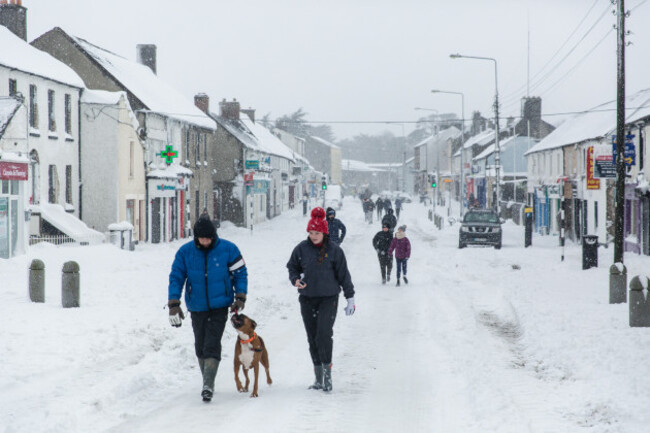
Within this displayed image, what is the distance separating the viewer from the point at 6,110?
23109 mm

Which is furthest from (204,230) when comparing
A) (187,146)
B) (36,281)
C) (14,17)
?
(187,146)

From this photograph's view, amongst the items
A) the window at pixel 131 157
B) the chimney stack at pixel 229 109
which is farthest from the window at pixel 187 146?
the chimney stack at pixel 229 109

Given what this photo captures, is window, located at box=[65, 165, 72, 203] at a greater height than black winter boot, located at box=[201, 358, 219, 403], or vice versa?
window, located at box=[65, 165, 72, 203]

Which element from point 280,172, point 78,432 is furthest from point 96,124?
point 280,172

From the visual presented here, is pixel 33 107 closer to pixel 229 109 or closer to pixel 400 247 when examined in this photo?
pixel 400 247

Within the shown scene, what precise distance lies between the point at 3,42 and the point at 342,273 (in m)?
24.3

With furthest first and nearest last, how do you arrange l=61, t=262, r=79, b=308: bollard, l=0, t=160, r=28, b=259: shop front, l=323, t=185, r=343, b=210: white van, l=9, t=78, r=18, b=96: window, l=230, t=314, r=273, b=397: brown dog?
l=323, t=185, r=343, b=210: white van
l=9, t=78, r=18, b=96: window
l=0, t=160, r=28, b=259: shop front
l=61, t=262, r=79, b=308: bollard
l=230, t=314, r=273, b=397: brown dog

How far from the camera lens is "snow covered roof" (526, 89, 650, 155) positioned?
32.9 meters

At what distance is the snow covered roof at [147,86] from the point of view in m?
37.0

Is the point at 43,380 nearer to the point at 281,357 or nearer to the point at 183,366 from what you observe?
the point at 183,366

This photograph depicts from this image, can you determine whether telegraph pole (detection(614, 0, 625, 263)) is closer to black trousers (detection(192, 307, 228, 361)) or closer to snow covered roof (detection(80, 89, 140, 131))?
black trousers (detection(192, 307, 228, 361))

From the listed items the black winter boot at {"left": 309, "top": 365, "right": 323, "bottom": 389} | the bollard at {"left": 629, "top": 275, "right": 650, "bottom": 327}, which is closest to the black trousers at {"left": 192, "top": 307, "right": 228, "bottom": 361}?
the black winter boot at {"left": 309, "top": 365, "right": 323, "bottom": 389}

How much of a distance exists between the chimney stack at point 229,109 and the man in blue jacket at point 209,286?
5531 centimetres

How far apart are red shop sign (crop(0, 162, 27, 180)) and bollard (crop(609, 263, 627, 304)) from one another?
49.8ft
